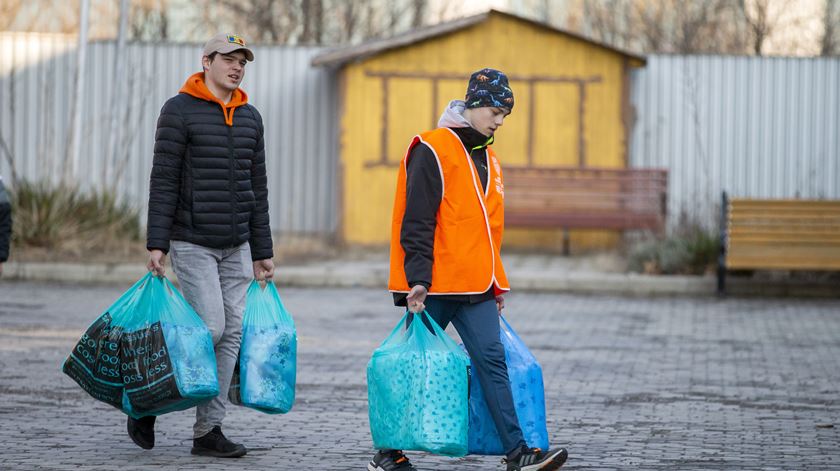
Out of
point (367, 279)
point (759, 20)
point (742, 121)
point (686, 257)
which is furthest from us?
point (759, 20)

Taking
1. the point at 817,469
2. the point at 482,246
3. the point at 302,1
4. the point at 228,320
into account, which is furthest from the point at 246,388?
the point at 302,1

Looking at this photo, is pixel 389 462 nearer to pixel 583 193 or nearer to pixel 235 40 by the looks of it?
pixel 235 40

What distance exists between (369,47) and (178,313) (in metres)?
12.9

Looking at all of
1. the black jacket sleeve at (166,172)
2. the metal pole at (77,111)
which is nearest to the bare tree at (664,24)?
the metal pole at (77,111)

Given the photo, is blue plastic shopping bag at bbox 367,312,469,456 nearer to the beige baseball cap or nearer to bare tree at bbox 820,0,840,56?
the beige baseball cap

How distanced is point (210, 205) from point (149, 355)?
2.43 feet

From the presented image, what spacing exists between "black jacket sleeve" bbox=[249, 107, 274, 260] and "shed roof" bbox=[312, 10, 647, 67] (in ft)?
40.3

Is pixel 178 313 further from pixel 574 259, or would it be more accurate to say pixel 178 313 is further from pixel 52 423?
pixel 574 259

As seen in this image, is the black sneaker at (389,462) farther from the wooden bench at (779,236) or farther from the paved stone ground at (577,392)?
the wooden bench at (779,236)

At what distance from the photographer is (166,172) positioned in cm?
636

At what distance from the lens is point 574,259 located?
18297mm

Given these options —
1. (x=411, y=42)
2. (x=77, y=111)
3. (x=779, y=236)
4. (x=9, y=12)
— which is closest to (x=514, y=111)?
(x=411, y=42)

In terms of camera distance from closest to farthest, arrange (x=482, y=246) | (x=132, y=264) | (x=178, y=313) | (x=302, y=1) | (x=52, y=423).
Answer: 1. (x=482, y=246)
2. (x=178, y=313)
3. (x=52, y=423)
4. (x=132, y=264)
5. (x=302, y=1)

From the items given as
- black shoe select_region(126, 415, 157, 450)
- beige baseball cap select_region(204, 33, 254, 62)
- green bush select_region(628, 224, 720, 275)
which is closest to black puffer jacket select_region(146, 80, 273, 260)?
beige baseball cap select_region(204, 33, 254, 62)
